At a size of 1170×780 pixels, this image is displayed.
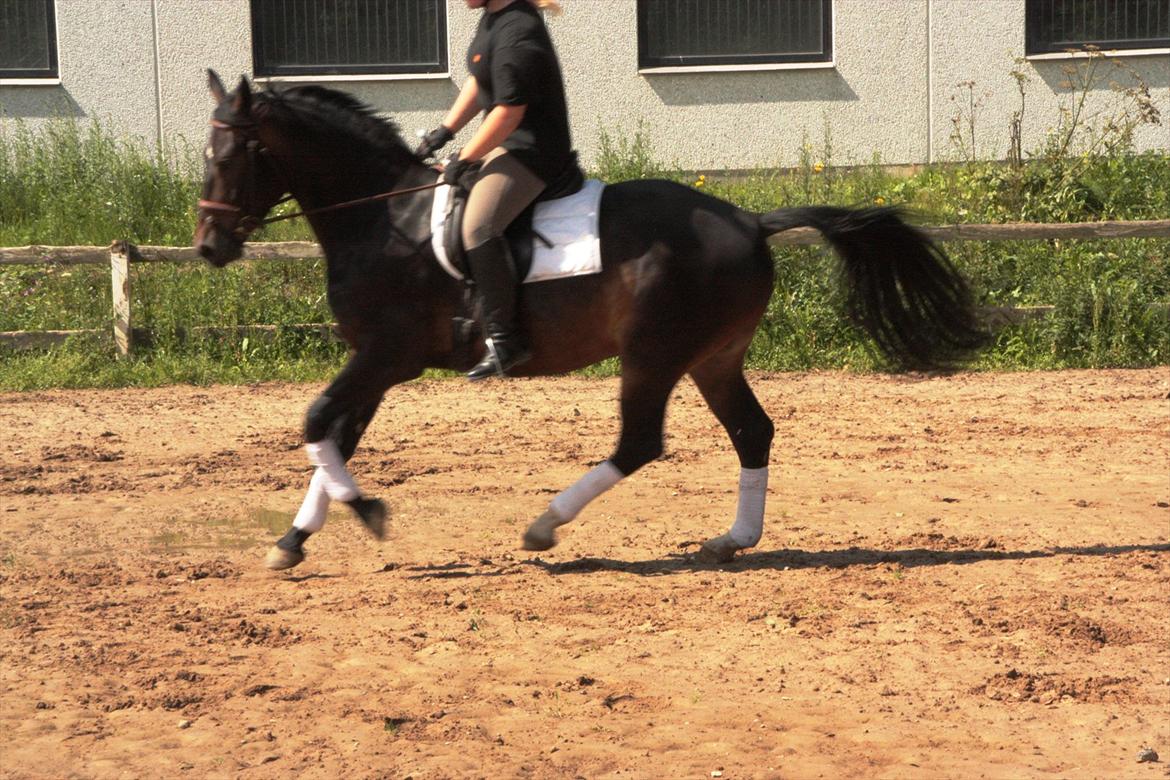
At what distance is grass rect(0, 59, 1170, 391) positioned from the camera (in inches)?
472

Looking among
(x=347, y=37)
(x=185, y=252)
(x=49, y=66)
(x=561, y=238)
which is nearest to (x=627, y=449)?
(x=561, y=238)

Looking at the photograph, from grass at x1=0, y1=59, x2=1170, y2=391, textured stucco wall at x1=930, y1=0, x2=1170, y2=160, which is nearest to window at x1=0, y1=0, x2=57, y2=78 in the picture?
grass at x1=0, y1=59, x2=1170, y2=391

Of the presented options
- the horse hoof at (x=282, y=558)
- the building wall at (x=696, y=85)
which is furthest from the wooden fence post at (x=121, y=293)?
the horse hoof at (x=282, y=558)

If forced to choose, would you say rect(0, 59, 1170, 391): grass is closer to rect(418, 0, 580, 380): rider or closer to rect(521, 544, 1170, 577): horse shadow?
rect(521, 544, 1170, 577): horse shadow

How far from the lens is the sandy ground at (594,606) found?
4410 mm

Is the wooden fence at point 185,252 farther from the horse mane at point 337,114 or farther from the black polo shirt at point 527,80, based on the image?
the black polo shirt at point 527,80

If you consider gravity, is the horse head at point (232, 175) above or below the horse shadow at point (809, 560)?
above

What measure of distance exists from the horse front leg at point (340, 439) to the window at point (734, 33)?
998 centimetres

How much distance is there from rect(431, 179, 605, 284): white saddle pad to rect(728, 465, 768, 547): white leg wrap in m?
1.31

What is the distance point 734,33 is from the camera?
50.8 feet

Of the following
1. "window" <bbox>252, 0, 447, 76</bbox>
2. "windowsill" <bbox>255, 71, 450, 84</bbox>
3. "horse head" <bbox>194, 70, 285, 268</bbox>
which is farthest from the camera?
"window" <bbox>252, 0, 447, 76</bbox>

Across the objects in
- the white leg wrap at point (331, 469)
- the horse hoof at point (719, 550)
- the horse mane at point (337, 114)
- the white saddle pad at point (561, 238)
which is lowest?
the horse hoof at point (719, 550)

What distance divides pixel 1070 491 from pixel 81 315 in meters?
8.78

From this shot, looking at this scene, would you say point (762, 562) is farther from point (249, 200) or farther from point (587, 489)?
point (249, 200)
